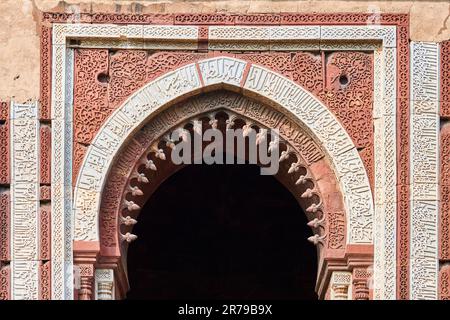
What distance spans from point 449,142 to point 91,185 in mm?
3053

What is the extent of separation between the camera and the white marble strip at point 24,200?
1984 centimetres

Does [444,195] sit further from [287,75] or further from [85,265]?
[85,265]

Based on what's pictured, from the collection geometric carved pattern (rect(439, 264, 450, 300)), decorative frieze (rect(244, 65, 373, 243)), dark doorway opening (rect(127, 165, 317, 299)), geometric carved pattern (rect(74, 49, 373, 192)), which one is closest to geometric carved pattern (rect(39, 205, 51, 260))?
geometric carved pattern (rect(74, 49, 373, 192))

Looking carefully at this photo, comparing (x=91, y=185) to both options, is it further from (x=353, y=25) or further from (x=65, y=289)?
(x=353, y=25)

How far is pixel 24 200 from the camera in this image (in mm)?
20031

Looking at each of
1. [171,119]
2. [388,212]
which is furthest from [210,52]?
[388,212]

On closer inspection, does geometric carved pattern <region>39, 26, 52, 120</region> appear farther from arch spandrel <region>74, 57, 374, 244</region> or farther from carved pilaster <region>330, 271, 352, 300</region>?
carved pilaster <region>330, 271, 352, 300</region>

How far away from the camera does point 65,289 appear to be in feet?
65.0

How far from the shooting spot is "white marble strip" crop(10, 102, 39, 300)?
19.8m

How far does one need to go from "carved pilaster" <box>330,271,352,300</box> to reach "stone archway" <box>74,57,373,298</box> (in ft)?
0.12

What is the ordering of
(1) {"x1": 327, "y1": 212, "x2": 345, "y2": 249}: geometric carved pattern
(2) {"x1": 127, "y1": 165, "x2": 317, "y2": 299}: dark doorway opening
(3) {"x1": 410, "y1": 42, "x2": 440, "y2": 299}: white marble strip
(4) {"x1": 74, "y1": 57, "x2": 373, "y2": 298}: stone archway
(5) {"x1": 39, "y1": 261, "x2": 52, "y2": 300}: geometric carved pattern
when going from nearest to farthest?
(5) {"x1": 39, "y1": 261, "x2": 52, "y2": 300}: geometric carved pattern < (3) {"x1": 410, "y1": 42, "x2": 440, "y2": 299}: white marble strip < (4) {"x1": 74, "y1": 57, "x2": 373, "y2": 298}: stone archway < (1) {"x1": 327, "y1": 212, "x2": 345, "y2": 249}: geometric carved pattern < (2) {"x1": 127, "y1": 165, "x2": 317, "y2": 299}: dark doorway opening

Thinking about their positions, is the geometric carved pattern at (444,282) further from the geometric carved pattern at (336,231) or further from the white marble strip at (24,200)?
the white marble strip at (24,200)

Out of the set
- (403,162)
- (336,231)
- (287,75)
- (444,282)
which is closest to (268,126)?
(287,75)

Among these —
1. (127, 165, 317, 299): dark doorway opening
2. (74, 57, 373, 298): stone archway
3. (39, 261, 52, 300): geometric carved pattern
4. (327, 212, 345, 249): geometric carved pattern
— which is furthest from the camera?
(127, 165, 317, 299): dark doorway opening
